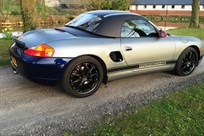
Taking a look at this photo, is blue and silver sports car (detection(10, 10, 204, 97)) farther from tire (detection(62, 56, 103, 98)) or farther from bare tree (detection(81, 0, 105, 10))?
bare tree (detection(81, 0, 105, 10))

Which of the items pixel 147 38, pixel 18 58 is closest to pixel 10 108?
pixel 18 58

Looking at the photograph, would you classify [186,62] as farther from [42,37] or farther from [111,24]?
[42,37]

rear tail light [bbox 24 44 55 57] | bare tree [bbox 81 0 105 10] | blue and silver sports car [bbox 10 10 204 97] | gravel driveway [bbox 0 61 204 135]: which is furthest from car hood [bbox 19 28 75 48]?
bare tree [bbox 81 0 105 10]

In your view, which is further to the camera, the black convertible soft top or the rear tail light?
the black convertible soft top

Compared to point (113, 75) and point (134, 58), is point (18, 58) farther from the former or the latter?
point (134, 58)

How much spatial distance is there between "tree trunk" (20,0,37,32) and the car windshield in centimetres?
376

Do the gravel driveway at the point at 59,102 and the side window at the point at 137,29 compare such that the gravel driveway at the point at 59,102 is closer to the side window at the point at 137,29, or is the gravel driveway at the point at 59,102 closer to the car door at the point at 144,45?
the car door at the point at 144,45

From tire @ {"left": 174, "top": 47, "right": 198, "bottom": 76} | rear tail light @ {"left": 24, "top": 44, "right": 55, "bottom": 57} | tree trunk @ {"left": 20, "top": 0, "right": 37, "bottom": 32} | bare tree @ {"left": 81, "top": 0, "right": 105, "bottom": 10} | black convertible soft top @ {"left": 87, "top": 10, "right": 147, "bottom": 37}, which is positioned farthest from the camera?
bare tree @ {"left": 81, "top": 0, "right": 105, "bottom": 10}

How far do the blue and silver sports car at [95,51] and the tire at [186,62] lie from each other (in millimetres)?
32

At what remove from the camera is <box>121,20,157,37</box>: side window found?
174 inches

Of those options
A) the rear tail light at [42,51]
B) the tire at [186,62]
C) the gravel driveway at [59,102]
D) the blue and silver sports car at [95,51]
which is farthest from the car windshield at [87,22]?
the tire at [186,62]

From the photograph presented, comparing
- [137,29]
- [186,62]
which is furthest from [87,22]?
[186,62]

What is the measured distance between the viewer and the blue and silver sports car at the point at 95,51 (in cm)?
370

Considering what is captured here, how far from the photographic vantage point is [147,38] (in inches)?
182
